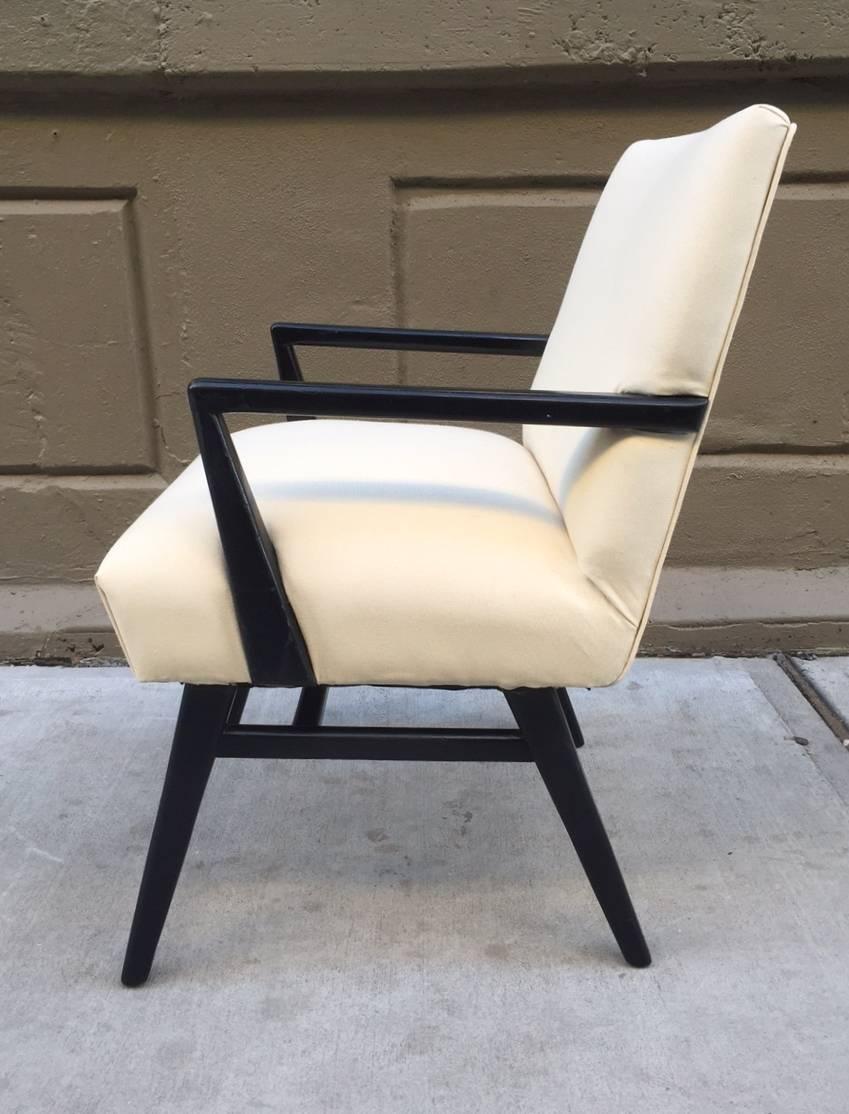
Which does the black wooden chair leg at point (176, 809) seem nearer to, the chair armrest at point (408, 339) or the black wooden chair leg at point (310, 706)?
the black wooden chair leg at point (310, 706)

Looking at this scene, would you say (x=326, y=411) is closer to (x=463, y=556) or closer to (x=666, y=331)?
(x=463, y=556)

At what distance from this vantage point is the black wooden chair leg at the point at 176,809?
4.56 feet

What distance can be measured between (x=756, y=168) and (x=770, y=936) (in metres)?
1.04

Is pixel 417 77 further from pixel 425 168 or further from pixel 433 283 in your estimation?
pixel 433 283

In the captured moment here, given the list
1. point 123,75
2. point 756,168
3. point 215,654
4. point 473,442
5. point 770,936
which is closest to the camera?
point 756,168

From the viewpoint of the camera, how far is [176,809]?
1404mm

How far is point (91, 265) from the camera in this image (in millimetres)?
2438

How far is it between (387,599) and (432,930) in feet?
1.82

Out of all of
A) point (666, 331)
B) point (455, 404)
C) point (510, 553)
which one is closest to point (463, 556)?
point (510, 553)

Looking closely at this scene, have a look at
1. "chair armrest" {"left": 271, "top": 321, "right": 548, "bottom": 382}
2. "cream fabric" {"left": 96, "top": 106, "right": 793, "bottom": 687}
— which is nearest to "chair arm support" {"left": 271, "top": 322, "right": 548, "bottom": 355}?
"chair armrest" {"left": 271, "top": 321, "right": 548, "bottom": 382}

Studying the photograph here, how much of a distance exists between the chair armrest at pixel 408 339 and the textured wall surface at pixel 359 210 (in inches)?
18.9

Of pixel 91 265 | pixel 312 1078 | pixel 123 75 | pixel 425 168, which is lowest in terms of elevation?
pixel 312 1078

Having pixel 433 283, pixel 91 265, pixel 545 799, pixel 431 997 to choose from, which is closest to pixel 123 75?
pixel 91 265

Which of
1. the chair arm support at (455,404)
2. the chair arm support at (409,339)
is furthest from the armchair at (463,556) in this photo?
the chair arm support at (409,339)
